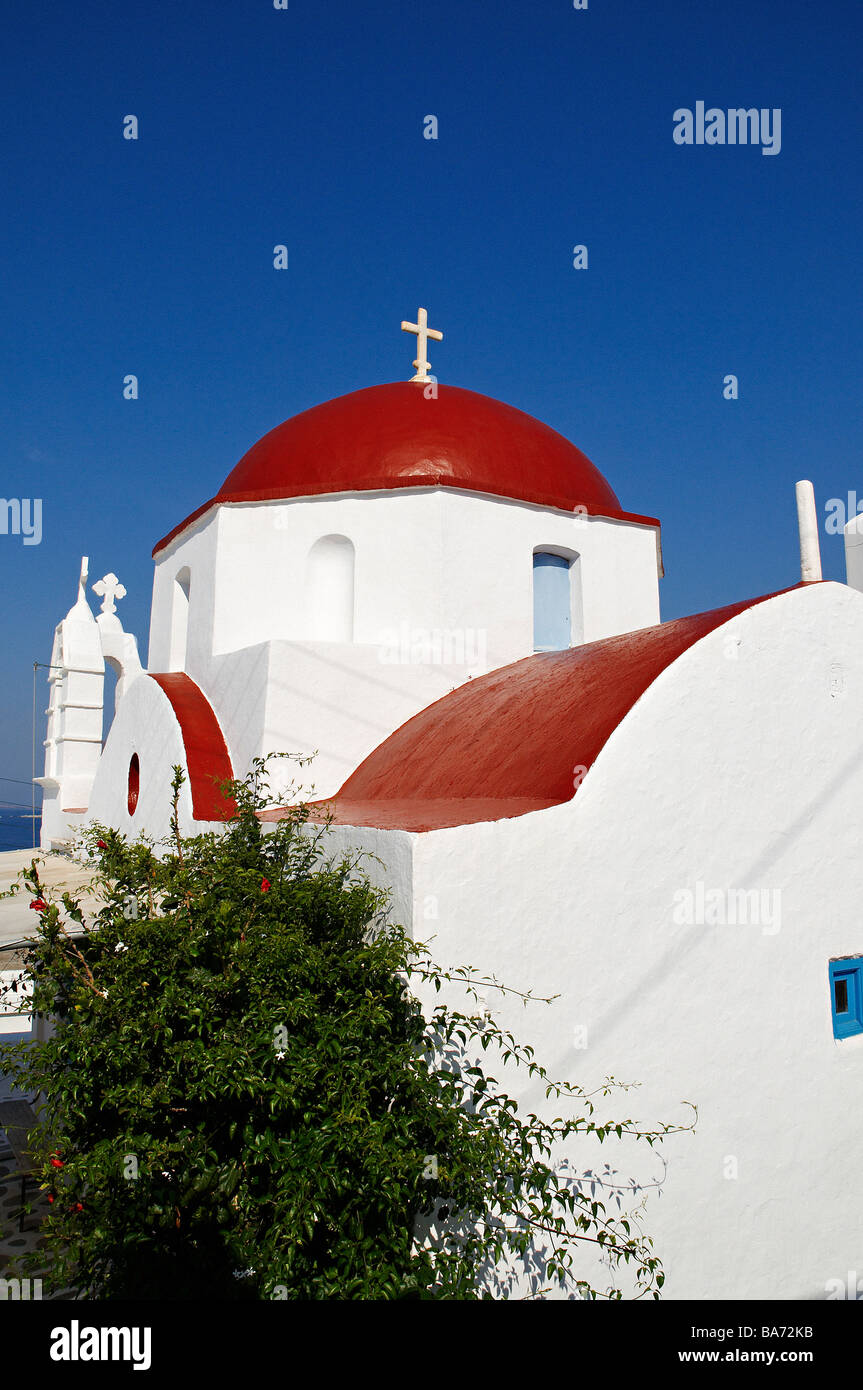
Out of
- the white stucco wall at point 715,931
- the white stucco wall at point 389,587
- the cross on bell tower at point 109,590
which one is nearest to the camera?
the white stucco wall at point 715,931

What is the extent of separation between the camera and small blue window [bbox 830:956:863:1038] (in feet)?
15.4

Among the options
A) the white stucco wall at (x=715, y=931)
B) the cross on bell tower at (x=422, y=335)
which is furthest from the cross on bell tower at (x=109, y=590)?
the white stucco wall at (x=715, y=931)

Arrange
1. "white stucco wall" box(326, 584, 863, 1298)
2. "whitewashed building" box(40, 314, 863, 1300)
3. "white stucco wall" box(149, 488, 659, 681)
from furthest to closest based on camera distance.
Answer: "white stucco wall" box(149, 488, 659, 681) → "whitewashed building" box(40, 314, 863, 1300) → "white stucco wall" box(326, 584, 863, 1298)

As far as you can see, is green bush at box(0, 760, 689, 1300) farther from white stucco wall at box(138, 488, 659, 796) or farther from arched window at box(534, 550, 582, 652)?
arched window at box(534, 550, 582, 652)

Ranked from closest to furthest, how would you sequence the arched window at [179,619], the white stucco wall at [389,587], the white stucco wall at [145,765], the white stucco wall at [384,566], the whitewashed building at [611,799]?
the whitewashed building at [611,799], the white stucco wall at [145,765], the white stucco wall at [389,587], the white stucco wall at [384,566], the arched window at [179,619]

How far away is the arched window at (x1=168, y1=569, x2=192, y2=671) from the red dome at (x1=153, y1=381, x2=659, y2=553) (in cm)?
47

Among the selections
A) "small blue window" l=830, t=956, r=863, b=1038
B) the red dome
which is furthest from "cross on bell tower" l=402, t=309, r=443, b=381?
"small blue window" l=830, t=956, r=863, b=1038

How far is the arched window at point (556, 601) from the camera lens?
799 cm

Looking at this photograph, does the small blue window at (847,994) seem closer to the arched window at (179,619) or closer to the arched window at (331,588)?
the arched window at (331,588)

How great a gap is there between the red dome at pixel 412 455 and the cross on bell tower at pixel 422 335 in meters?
0.71

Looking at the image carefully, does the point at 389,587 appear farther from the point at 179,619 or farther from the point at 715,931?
the point at 715,931

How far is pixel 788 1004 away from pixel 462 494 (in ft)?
15.6
